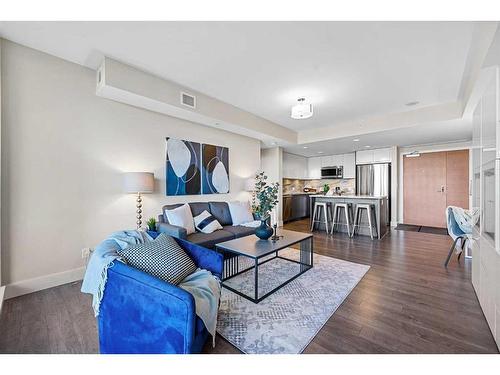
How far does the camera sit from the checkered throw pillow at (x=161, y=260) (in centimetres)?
149

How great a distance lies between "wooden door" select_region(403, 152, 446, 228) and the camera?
5.84 metres

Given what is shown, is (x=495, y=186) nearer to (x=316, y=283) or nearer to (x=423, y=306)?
(x=423, y=306)

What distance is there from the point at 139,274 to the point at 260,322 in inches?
44.0

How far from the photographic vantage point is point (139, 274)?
1.22 metres

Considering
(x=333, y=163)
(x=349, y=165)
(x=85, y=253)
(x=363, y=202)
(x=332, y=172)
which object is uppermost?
(x=333, y=163)

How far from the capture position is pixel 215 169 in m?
4.41

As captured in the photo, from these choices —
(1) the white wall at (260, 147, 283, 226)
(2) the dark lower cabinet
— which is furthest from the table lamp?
(2) the dark lower cabinet

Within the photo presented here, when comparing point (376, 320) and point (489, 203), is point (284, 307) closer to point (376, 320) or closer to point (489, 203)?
point (376, 320)

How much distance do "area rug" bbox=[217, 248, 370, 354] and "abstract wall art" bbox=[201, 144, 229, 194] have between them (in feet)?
5.93

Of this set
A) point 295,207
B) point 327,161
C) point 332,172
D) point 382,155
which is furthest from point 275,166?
point 382,155

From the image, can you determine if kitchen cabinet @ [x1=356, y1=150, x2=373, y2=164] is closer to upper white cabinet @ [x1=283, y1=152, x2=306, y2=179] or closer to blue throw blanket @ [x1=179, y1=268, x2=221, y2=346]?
upper white cabinet @ [x1=283, y1=152, x2=306, y2=179]

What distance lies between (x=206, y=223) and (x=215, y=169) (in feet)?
4.50
